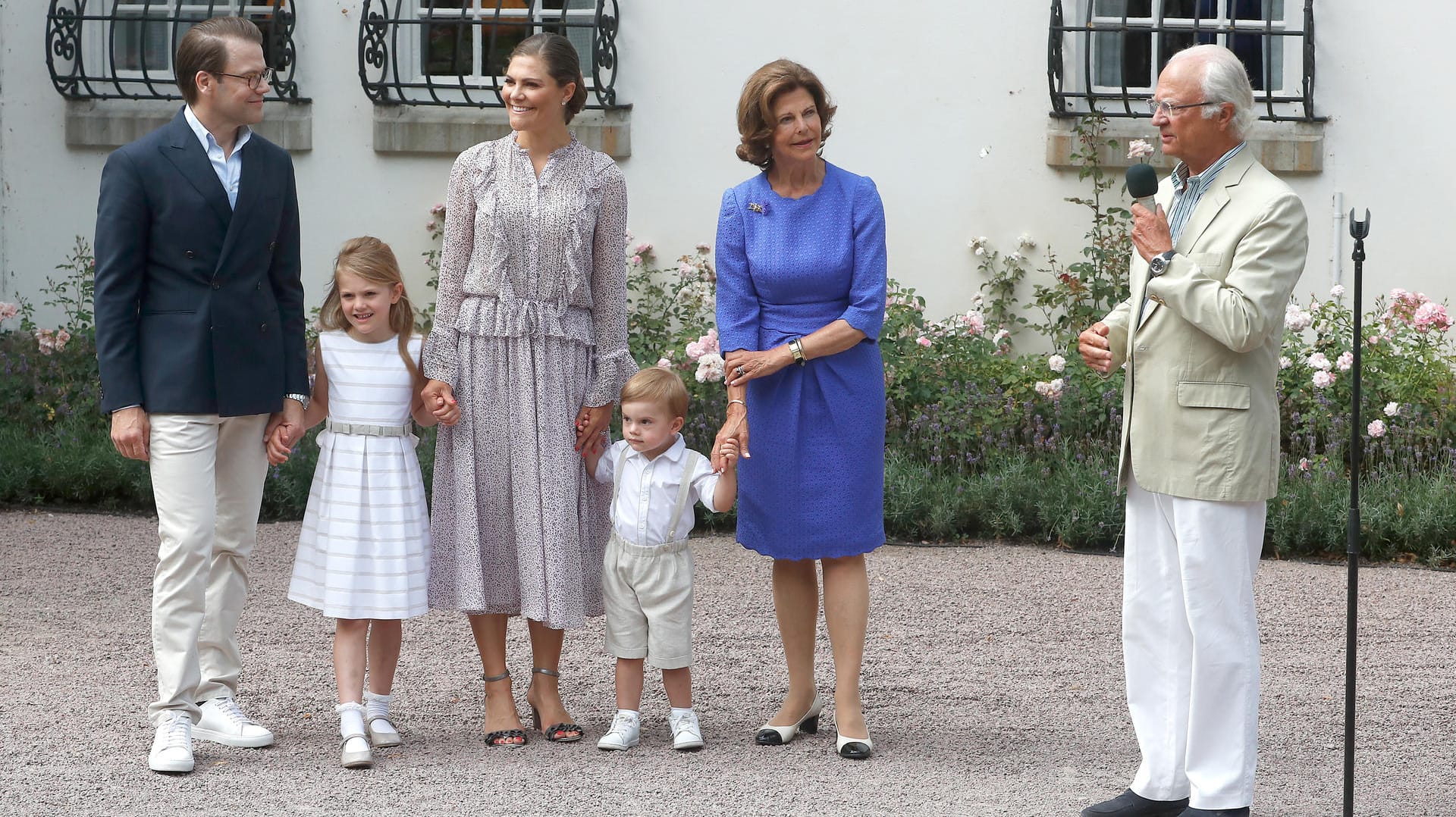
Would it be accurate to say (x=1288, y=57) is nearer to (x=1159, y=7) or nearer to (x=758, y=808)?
(x=1159, y=7)

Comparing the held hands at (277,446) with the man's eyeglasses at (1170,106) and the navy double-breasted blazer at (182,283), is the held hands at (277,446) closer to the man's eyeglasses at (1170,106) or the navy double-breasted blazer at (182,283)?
the navy double-breasted blazer at (182,283)

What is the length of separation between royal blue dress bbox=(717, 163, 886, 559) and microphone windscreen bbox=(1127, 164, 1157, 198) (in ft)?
3.15

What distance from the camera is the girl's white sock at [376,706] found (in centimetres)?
435

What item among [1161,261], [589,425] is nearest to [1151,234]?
[1161,261]

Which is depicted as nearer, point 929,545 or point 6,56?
point 929,545

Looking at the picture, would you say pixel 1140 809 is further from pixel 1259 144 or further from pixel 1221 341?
pixel 1259 144

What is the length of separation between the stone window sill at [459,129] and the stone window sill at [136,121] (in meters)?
0.46

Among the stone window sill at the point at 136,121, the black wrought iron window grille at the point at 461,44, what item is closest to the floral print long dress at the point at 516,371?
the black wrought iron window grille at the point at 461,44

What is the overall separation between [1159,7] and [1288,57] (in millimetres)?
745

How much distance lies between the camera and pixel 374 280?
4289mm

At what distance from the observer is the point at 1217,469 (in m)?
3.47

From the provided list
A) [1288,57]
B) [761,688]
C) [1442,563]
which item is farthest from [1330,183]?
[761,688]

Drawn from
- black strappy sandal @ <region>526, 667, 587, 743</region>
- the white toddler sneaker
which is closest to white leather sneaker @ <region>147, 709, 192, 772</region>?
black strappy sandal @ <region>526, 667, 587, 743</region>

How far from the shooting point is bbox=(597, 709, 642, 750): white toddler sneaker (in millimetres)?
4277
